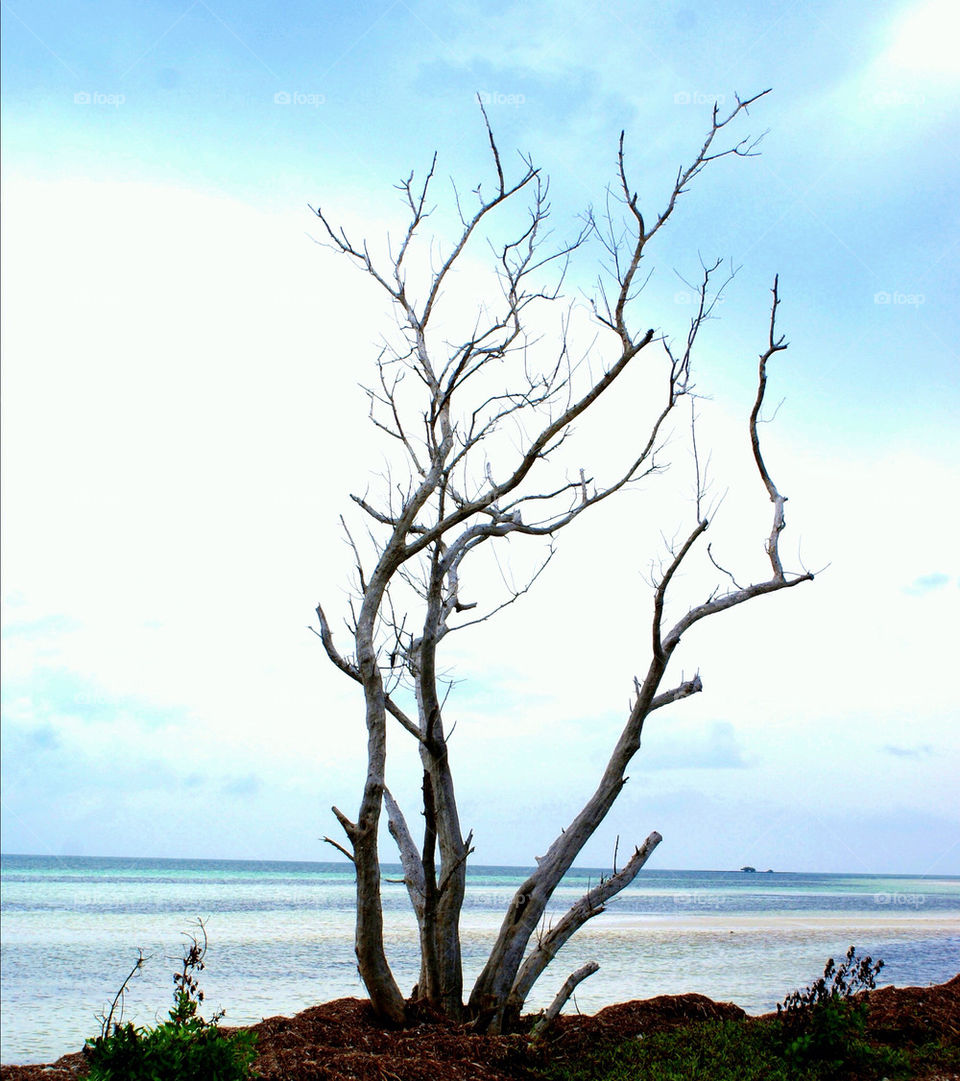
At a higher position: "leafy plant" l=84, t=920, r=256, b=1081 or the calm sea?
"leafy plant" l=84, t=920, r=256, b=1081

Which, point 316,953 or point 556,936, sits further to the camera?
point 316,953

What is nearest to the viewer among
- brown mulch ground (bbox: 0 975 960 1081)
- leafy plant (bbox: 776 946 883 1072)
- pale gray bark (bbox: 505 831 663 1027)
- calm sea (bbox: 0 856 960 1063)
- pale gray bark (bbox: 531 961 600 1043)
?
brown mulch ground (bbox: 0 975 960 1081)

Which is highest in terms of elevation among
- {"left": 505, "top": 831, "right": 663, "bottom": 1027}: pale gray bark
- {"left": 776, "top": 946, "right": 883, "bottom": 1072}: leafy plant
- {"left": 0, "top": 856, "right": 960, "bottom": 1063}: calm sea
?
{"left": 505, "top": 831, "right": 663, "bottom": 1027}: pale gray bark

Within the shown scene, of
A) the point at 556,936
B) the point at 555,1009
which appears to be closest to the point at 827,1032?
the point at 555,1009

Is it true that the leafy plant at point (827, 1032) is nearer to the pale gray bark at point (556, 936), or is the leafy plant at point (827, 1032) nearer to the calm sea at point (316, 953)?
the pale gray bark at point (556, 936)

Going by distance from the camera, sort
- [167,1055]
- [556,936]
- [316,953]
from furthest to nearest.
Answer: [316,953]
[556,936]
[167,1055]

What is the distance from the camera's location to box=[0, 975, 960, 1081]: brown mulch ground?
5.29 m

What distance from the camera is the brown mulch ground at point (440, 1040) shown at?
529 cm

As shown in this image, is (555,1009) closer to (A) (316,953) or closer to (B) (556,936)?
(B) (556,936)

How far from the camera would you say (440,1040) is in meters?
6.07

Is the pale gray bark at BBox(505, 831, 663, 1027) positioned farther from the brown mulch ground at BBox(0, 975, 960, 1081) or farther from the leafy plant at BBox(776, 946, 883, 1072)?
the leafy plant at BBox(776, 946, 883, 1072)

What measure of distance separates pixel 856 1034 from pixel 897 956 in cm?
1177

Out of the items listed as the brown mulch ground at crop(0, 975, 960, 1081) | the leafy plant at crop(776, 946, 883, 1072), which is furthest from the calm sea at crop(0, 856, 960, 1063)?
the leafy plant at crop(776, 946, 883, 1072)

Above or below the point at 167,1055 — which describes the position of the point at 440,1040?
below
